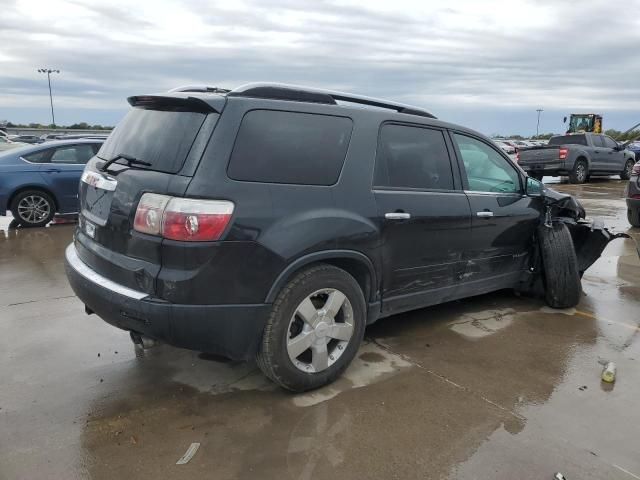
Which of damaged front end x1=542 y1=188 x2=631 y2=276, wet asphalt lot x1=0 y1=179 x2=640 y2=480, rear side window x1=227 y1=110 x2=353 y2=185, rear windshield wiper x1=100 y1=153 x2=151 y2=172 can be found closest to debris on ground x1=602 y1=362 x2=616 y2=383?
wet asphalt lot x1=0 y1=179 x2=640 y2=480

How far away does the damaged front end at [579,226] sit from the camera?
513cm

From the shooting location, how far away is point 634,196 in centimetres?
893

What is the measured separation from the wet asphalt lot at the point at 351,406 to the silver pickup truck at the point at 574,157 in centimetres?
1432

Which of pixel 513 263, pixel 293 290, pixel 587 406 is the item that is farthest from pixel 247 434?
pixel 513 263

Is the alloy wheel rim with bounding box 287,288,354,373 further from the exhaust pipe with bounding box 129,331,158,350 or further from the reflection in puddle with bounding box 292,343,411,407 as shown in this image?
the exhaust pipe with bounding box 129,331,158,350

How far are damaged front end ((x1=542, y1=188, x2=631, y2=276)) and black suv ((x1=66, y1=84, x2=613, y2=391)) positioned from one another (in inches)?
52.1

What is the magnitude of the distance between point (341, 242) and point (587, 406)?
184 centimetres

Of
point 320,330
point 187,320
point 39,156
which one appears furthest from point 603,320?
point 39,156

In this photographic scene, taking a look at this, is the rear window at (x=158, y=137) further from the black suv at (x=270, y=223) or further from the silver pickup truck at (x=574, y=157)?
the silver pickup truck at (x=574, y=157)

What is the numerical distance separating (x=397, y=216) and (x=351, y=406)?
131cm

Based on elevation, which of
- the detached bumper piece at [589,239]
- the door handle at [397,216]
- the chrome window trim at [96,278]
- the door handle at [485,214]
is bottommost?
the detached bumper piece at [589,239]

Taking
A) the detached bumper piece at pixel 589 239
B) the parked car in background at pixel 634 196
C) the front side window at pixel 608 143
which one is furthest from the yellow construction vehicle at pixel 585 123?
the detached bumper piece at pixel 589 239

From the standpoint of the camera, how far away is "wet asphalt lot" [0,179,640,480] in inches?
108

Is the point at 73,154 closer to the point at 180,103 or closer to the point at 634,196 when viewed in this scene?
the point at 180,103
